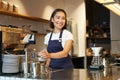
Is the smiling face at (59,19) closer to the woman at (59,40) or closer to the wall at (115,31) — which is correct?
the woman at (59,40)

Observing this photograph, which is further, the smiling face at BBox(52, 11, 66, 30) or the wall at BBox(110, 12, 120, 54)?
the wall at BBox(110, 12, 120, 54)

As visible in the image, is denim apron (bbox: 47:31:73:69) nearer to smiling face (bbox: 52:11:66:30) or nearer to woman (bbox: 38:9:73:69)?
woman (bbox: 38:9:73:69)

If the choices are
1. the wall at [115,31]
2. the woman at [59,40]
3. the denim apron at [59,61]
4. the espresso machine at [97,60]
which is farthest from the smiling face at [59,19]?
the wall at [115,31]

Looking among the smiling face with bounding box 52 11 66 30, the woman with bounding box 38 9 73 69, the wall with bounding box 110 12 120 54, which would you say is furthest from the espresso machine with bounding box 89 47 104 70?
the wall with bounding box 110 12 120 54

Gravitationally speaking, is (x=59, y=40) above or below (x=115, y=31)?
below

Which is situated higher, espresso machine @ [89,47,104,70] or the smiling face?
the smiling face

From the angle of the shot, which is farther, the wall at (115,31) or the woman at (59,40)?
the wall at (115,31)

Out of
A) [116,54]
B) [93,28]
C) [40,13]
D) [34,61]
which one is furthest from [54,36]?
[93,28]

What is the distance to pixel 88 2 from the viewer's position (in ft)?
24.1

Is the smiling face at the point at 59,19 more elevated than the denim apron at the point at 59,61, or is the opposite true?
the smiling face at the point at 59,19

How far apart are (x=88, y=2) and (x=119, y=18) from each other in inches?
51.2

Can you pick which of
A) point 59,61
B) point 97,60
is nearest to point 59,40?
point 59,61

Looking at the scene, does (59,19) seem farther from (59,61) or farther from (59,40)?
(59,61)

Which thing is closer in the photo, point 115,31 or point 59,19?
point 59,19
